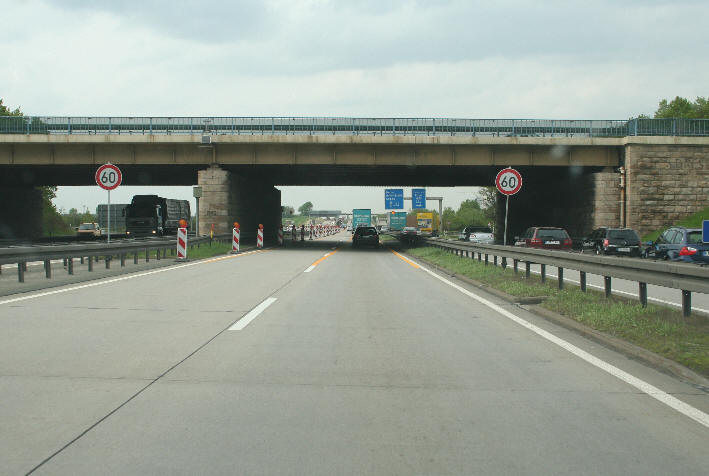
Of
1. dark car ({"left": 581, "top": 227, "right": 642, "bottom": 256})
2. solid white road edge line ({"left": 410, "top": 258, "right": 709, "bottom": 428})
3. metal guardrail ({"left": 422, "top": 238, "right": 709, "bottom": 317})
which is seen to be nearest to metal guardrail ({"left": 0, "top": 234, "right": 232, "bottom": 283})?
solid white road edge line ({"left": 410, "top": 258, "right": 709, "bottom": 428})

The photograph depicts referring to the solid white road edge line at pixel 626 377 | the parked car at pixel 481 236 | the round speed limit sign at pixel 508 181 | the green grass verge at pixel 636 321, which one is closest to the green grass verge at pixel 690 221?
the parked car at pixel 481 236

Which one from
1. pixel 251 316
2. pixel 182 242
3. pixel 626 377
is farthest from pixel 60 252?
pixel 626 377

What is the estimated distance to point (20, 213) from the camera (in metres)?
42.3

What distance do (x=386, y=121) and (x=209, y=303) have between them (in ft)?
75.0

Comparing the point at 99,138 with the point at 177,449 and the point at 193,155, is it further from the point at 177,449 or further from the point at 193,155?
the point at 177,449

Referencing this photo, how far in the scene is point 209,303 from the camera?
32.3ft

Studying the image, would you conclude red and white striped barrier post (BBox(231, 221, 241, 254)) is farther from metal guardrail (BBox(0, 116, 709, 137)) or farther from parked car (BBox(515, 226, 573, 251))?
parked car (BBox(515, 226, 573, 251))

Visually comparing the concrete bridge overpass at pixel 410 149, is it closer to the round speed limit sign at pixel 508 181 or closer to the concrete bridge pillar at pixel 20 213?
the concrete bridge pillar at pixel 20 213

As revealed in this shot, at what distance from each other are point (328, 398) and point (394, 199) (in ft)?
176

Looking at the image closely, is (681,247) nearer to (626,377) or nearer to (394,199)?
(626,377)

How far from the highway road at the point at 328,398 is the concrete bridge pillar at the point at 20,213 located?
37879mm

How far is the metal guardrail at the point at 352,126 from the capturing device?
100 ft

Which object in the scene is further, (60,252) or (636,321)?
(60,252)

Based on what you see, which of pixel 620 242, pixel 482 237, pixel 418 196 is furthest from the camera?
pixel 418 196
